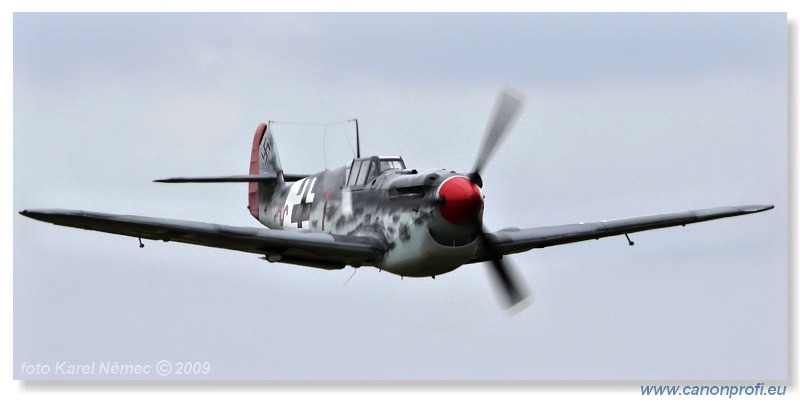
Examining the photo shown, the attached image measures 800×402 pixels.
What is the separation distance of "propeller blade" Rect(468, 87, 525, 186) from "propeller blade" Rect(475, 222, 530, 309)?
45.3 inches

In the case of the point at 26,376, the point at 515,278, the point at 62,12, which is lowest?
the point at 26,376

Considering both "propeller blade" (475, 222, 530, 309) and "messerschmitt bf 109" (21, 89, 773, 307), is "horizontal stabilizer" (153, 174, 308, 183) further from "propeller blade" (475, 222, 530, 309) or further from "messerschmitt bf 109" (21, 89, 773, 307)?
"propeller blade" (475, 222, 530, 309)

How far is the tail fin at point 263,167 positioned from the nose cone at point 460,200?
7127 millimetres

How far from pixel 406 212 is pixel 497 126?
1847mm

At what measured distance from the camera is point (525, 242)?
75.4ft

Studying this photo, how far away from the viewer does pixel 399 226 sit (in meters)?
21.6

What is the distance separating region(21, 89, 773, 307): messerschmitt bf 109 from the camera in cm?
2088

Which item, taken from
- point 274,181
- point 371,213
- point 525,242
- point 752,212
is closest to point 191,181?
point 274,181

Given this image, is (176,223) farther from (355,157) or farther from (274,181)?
(274,181)

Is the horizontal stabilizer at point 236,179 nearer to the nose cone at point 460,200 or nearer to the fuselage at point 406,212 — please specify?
the fuselage at point 406,212

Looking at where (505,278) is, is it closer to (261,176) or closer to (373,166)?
(373,166)

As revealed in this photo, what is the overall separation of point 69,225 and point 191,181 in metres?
6.47

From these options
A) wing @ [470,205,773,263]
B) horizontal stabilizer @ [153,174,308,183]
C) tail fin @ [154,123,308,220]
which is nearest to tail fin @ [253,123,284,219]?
tail fin @ [154,123,308,220]

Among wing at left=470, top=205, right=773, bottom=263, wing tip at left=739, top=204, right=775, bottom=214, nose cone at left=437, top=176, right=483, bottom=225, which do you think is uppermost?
nose cone at left=437, top=176, right=483, bottom=225
